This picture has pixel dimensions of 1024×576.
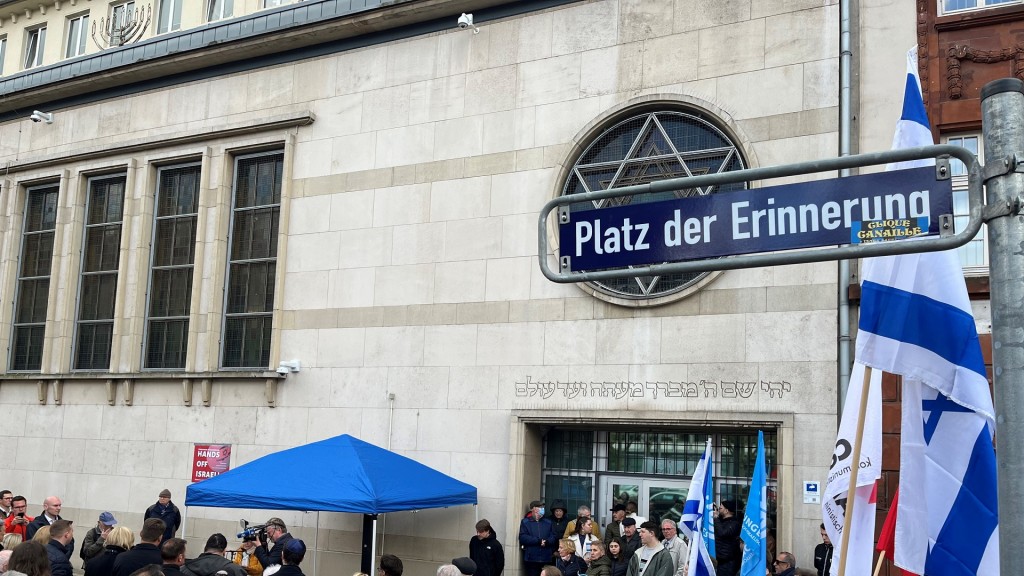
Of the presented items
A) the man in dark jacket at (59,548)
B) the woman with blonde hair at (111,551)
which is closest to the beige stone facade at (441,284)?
the woman with blonde hair at (111,551)

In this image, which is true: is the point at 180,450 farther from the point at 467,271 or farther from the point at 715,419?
the point at 715,419

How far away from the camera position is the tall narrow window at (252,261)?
66.8ft

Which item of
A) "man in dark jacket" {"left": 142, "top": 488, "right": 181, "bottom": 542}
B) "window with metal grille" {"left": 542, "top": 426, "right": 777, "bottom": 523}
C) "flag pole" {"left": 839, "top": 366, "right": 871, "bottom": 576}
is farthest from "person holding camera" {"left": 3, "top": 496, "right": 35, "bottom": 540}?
"flag pole" {"left": 839, "top": 366, "right": 871, "bottom": 576}

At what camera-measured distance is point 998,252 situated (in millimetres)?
3793

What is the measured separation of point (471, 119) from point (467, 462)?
590 centimetres

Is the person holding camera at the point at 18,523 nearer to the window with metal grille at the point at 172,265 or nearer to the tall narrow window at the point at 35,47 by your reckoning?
the window with metal grille at the point at 172,265

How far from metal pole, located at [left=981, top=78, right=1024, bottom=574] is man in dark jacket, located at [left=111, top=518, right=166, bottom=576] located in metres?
7.38

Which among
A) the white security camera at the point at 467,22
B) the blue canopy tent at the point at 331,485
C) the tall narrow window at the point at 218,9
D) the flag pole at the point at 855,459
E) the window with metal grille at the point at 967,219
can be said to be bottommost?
the blue canopy tent at the point at 331,485

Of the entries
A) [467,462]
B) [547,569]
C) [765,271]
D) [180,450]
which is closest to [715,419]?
[765,271]

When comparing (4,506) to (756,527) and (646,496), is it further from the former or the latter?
(756,527)

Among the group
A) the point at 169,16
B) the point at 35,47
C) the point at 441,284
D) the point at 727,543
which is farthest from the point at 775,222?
the point at 35,47

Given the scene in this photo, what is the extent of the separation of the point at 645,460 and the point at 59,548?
907 cm

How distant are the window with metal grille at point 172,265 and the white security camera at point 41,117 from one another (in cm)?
372

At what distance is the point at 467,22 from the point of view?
1836cm
